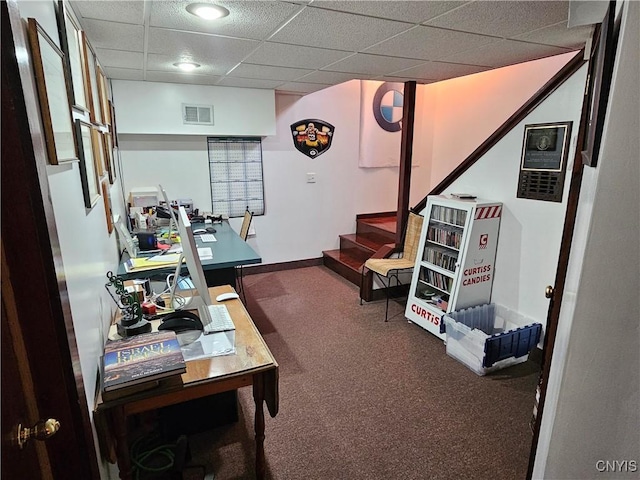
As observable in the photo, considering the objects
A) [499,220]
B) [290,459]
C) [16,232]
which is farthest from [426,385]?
[16,232]

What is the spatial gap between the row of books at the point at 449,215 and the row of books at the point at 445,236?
0.08m

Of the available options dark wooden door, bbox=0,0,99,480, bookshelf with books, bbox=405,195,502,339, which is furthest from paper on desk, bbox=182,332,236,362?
bookshelf with books, bbox=405,195,502,339

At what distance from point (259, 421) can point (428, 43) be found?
234cm

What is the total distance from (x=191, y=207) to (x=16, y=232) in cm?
355

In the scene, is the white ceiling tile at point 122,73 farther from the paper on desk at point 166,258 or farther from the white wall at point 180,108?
the paper on desk at point 166,258

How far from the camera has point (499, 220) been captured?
3.03 m

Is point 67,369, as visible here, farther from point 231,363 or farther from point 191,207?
point 191,207

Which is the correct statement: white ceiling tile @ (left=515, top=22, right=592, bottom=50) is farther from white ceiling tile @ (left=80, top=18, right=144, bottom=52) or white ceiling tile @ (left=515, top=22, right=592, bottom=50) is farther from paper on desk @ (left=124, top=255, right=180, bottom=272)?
paper on desk @ (left=124, top=255, right=180, bottom=272)

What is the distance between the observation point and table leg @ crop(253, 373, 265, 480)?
160cm

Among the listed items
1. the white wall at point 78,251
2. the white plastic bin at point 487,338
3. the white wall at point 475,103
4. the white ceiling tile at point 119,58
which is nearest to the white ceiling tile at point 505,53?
the white wall at point 475,103

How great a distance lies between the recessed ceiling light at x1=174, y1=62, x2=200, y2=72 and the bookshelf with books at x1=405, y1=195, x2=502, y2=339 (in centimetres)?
228

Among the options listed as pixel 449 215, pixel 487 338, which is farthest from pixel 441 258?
pixel 487 338

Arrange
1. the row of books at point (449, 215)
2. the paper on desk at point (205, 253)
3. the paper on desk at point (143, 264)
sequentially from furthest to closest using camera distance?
the row of books at point (449, 215) < the paper on desk at point (205, 253) < the paper on desk at point (143, 264)

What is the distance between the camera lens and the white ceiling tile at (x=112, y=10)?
1.70 meters
